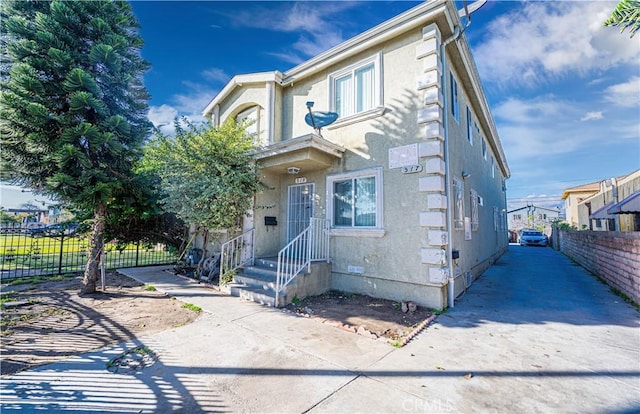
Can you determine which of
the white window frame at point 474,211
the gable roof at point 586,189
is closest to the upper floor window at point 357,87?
the white window frame at point 474,211

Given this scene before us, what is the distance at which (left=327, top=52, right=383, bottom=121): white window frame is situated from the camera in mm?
6434

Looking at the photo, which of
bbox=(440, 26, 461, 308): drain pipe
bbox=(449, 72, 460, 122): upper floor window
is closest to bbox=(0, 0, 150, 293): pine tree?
bbox=(440, 26, 461, 308): drain pipe

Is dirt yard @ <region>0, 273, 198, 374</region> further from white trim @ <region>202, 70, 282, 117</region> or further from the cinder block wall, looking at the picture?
the cinder block wall

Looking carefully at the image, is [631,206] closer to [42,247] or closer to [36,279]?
[36,279]

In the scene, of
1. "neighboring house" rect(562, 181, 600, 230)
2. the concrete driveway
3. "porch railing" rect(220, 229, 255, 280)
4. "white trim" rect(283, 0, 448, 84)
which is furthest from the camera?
"neighboring house" rect(562, 181, 600, 230)

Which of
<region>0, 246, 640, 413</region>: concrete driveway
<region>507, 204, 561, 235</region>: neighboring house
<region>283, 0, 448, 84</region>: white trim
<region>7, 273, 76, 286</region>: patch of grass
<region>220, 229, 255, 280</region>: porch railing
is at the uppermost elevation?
<region>283, 0, 448, 84</region>: white trim

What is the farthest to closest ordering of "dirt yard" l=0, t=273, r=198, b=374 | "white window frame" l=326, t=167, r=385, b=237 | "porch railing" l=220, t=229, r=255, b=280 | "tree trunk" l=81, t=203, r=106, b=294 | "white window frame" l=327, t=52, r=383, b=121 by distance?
"porch railing" l=220, t=229, r=255, b=280, "white window frame" l=327, t=52, r=383, b=121, "tree trunk" l=81, t=203, r=106, b=294, "white window frame" l=326, t=167, r=385, b=237, "dirt yard" l=0, t=273, r=198, b=374

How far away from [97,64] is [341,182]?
636 cm

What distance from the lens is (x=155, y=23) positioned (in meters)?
7.52

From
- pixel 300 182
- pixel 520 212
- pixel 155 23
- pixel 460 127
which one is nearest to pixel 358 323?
pixel 300 182

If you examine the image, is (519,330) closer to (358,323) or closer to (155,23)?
(358,323)

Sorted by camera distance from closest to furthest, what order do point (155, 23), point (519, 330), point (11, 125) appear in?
1. point (519, 330)
2. point (11, 125)
3. point (155, 23)

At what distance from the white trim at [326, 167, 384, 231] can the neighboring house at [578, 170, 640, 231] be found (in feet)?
19.5

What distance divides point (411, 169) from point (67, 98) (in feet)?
25.2
